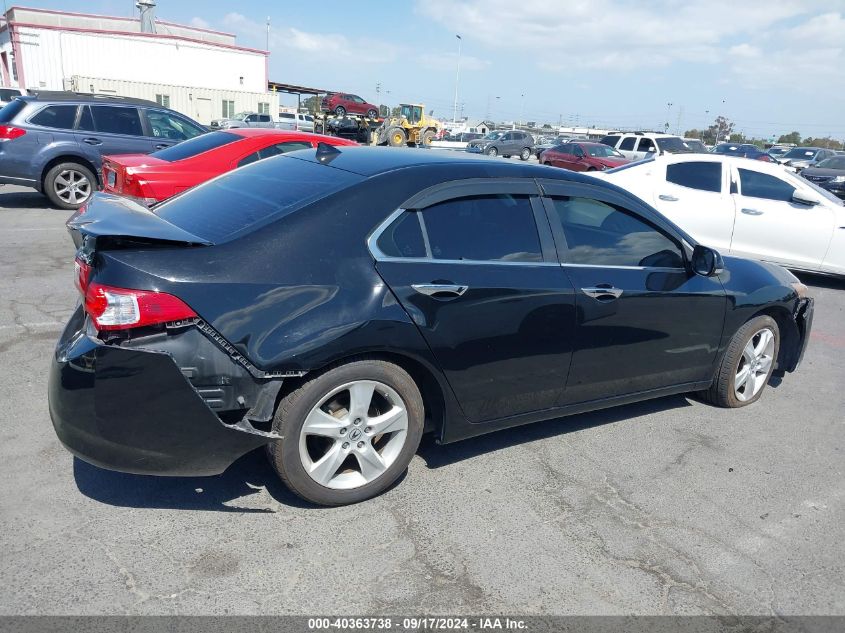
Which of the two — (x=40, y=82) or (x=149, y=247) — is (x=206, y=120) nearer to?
(x=40, y=82)

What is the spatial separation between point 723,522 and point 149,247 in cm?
299

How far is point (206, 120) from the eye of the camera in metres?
44.4

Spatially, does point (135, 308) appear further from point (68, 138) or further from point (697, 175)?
point (68, 138)

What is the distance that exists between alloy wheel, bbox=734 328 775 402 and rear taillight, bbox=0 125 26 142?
10.2 meters

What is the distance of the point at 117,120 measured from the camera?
10875 mm

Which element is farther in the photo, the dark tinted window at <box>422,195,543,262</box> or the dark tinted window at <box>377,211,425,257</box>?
the dark tinted window at <box>422,195,543,262</box>

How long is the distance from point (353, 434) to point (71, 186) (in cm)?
943

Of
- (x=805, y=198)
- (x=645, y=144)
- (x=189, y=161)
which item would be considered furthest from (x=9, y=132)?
(x=645, y=144)

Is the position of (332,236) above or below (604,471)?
above

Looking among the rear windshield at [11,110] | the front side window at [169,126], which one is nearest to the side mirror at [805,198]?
the front side window at [169,126]

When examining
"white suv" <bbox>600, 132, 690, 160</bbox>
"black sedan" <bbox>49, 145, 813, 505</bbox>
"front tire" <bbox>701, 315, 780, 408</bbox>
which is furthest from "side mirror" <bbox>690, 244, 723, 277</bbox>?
"white suv" <bbox>600, 132, 690, 160</bbox>

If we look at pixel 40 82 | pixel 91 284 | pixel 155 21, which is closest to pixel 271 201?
pixel 91 284

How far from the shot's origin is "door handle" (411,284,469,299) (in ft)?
10.4

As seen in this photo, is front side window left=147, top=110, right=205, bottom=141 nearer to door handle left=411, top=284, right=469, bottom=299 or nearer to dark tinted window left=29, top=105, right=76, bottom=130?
dark tinted window left=29, top=105, right=76, bottom=130
